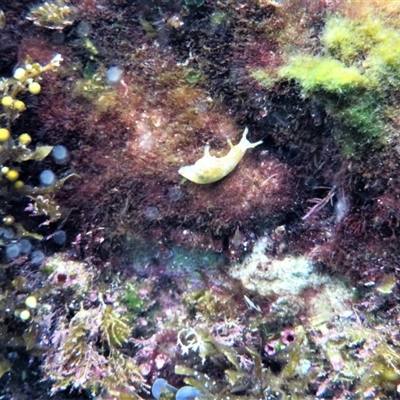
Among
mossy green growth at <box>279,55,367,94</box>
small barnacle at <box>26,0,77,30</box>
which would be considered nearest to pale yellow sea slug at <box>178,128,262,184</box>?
mossy green growth at <box>279,55,367,94</box>

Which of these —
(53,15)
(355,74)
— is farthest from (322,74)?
(53,15)

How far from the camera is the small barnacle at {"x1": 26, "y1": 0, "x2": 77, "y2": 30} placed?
3.71 meters

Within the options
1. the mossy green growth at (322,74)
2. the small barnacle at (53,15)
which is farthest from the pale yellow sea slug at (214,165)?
the small barnacle at (53,15)

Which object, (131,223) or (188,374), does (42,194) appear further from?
(188,374)

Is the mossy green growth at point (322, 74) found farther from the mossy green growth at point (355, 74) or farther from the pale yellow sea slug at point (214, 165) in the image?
the pale yellow sea slug at point (214, 165)

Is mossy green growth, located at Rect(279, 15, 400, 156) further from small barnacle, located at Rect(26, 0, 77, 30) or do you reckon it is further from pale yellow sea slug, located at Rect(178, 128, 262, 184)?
small barnacle, located at Rect(26, 0, 77, 30)

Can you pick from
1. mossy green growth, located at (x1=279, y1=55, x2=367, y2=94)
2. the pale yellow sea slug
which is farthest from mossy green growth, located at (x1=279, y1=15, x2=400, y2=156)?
the pale yellow sea slug

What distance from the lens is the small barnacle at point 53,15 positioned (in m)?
3.71

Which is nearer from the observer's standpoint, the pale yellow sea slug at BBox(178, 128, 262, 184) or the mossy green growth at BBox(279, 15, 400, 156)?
the mossy green growth at BBox(279, 15, 400, 156)

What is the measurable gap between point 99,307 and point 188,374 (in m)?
1.13

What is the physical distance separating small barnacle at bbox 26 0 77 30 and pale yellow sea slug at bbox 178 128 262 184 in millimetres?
1848

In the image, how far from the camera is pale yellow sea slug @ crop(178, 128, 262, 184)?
3752 mm

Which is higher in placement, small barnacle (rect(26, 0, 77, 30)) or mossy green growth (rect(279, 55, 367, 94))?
mossy green growth (rect(279, 55, 367, 94))

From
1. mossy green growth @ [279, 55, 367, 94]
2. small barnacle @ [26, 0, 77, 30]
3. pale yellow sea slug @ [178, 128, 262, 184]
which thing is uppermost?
mossy green growth @ [279, 55, 367, 94]
